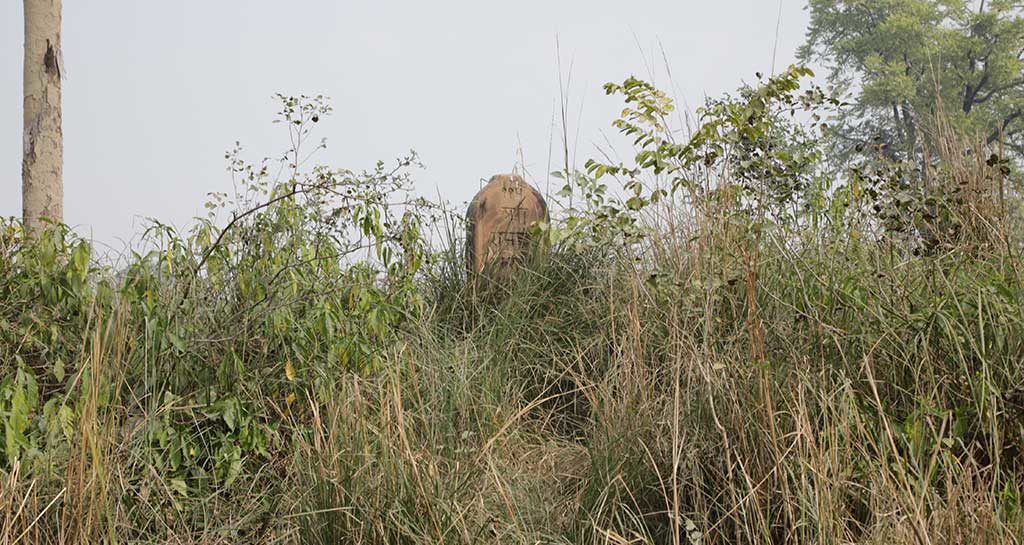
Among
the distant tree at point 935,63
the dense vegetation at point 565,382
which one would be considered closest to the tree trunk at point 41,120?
the dense vegetation at point 565,382

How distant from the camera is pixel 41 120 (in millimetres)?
6352

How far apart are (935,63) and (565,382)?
58.9ft

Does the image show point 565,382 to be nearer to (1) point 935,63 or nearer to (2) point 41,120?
(2) point 41,120

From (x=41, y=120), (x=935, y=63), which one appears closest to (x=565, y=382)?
(x=41, y=120)

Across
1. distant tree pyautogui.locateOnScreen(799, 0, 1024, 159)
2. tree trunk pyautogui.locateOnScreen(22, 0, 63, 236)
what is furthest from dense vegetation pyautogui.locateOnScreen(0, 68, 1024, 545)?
distant tree pyautogui.locateOnScreen(799, 0, 1024, 159)

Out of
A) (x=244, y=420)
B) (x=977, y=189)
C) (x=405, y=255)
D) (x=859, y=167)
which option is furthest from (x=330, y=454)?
(x=977, y=189)

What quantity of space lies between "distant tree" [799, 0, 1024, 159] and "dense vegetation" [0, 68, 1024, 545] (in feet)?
50.5

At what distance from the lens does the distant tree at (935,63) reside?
1892cm

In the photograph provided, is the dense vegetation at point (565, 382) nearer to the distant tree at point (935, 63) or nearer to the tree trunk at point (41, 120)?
the tree trunk at point (41, 120)

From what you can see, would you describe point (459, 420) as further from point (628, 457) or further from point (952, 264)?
point (952, 264)

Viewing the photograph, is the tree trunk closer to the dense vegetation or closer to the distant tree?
the dense vegetation

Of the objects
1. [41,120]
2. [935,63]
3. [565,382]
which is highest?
[935,63]

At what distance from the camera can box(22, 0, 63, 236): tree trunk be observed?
6.34 meters

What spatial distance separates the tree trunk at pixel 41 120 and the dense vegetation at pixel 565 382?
7.40ft
